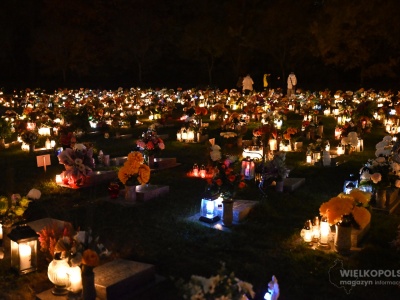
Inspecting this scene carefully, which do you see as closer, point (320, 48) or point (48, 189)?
point (48, 189)

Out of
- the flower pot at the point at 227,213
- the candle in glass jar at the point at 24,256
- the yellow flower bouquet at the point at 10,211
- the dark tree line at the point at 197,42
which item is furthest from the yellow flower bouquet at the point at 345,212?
the dark tree line at the point at 197,42

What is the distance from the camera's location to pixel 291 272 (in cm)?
715

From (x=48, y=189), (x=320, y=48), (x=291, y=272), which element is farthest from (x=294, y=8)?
(x=291, y=272)

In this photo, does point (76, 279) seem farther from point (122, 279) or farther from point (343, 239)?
point (343, 239)

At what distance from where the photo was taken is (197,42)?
45.3 meters

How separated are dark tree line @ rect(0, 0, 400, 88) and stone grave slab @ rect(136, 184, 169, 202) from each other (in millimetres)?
28667

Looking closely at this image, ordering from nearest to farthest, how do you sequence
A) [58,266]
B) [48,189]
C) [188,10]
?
[58,266]
[48,189]
[188,10]

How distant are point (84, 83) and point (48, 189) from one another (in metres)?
40.7

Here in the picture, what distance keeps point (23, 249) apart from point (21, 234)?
21 centimetres

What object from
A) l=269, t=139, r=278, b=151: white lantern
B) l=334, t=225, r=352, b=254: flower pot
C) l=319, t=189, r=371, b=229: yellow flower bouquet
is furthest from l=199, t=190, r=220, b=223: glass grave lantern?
l=269, t=139, r=278, b=151: white lantern

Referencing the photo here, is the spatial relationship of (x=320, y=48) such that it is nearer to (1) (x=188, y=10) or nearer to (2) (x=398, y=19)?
(2) (x=398, y=19)

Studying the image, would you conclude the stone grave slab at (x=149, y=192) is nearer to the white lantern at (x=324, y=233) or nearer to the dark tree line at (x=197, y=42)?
the white lantern at (x=324, y=233)

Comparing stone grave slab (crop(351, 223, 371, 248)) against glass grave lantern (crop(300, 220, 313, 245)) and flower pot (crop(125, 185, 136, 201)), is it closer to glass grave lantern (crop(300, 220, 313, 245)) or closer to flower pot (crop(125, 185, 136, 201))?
glass grave lantern (crop(300, 220, 313, 245))

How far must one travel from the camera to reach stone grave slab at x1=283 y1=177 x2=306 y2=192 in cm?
1143
